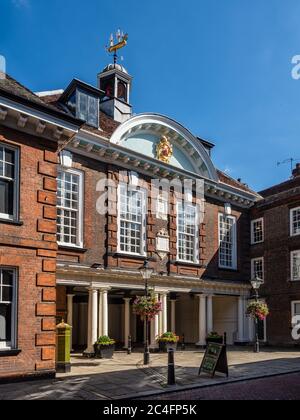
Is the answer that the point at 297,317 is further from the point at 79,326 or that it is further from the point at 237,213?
the point at 79,326

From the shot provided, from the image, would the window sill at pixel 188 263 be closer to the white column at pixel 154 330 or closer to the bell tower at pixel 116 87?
the white column at pixel 154 330

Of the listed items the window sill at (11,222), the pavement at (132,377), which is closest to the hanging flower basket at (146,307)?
the pavement at (132,377)

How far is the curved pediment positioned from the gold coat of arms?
4.2 inches

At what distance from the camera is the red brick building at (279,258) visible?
83.4 ft

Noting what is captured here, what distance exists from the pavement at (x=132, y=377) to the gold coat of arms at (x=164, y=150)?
910 cm

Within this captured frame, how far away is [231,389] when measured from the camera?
12234mm

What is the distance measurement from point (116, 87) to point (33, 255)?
17722mm

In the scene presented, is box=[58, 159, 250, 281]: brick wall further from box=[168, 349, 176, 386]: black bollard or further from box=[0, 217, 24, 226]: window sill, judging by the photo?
box=[168, 349, 176, 386]: black bollard

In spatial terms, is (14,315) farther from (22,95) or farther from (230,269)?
(230,269)

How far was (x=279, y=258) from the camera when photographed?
26422 millimetres

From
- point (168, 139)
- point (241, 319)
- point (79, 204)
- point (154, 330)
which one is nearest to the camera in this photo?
point (79, 204)

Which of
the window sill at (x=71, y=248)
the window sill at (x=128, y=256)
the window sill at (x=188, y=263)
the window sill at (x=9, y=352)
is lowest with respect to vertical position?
the window sill at (x=9, y=352)

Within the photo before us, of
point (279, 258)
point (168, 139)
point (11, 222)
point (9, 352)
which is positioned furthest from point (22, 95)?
point (279, 258)

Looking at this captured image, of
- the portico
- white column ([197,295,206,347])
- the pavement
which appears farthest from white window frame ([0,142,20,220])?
white column ([197,295,206,347])
